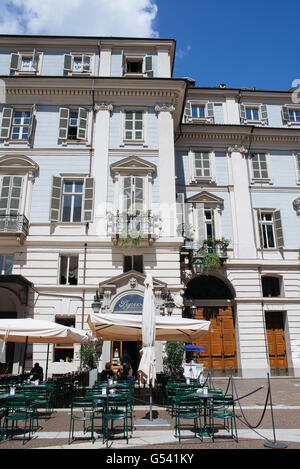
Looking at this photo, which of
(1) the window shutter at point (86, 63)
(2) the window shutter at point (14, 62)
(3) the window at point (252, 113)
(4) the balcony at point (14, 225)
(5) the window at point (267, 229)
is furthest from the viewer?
(3) the window at point (252, 113)

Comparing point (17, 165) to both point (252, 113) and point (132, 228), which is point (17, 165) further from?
point (252, 113)

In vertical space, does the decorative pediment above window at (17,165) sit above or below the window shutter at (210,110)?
below

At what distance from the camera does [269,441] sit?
7281 millimetres

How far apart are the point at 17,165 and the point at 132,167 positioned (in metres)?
6.29

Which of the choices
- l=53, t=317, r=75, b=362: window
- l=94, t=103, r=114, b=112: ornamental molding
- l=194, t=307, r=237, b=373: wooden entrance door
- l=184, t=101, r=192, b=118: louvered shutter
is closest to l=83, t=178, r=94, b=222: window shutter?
l=94, t=103, r=114, b=112: ornamental molding

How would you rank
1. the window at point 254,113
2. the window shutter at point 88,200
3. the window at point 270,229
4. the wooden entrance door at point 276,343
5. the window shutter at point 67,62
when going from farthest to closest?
the window at point 254,113, the window at point 270,229, the window shutter at point 67,62, the wooden entrance door at point 276,343, the window shutter at point 88,200

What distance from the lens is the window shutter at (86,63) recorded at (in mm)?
22422

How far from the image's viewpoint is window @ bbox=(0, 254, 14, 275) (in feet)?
61.4

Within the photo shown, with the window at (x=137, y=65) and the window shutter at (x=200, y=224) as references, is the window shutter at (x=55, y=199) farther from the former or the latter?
the window shutter at (x=200, y=224)

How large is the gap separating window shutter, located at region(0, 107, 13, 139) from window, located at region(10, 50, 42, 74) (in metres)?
2.99

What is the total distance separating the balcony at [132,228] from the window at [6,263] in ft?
17.3

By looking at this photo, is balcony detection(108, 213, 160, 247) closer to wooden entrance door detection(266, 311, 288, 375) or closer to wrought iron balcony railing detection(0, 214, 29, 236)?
wrought iron balcony railing detection(0, 214, 29, 236)

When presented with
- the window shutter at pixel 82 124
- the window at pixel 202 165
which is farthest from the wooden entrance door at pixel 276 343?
the window shutter at pixel 82 124
